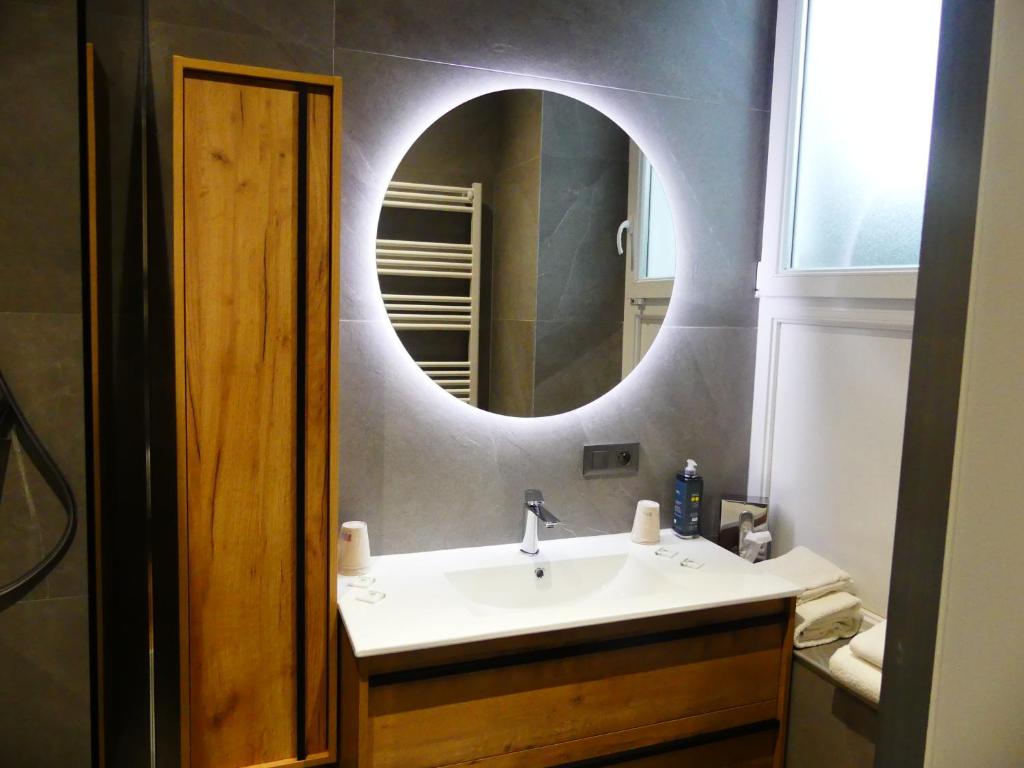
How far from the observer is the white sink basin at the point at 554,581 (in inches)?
76.2

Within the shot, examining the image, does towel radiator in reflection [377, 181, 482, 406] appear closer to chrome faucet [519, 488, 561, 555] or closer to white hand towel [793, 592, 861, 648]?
chrome faucet [519, 488, 561, 555]

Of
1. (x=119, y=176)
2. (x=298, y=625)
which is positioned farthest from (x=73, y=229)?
(x=298, y=625)

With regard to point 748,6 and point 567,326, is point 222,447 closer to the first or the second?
point 567,326

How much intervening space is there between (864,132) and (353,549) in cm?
165

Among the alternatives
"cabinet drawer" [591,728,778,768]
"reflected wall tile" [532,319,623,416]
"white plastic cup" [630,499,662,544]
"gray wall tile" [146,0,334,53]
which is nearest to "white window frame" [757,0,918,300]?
"reflected wall tile" [532,319,623,416]

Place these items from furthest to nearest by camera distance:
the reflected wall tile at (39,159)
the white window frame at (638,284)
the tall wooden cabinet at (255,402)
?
the white window frame at (638,284) → the tall wooden cabinet at (255,402) → the reflected wall tile at (39,159)

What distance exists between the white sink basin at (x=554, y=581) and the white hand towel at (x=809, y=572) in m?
0.33

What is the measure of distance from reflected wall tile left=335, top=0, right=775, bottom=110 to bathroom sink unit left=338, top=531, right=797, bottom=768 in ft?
4.06

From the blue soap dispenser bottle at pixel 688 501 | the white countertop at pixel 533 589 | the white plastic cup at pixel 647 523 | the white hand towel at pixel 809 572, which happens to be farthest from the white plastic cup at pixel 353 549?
the white hand towel at pixel 809 572

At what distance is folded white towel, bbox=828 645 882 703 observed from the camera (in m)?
1.65

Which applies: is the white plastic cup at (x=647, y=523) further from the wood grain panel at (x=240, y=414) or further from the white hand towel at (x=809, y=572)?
the wood grain panel at (x=240, y=414)

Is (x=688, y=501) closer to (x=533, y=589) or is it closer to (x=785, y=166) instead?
(x=533, y=589)

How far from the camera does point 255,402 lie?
160 centimetres

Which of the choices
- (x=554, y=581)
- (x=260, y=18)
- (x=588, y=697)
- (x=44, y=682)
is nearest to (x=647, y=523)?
(x=554, y=581)
